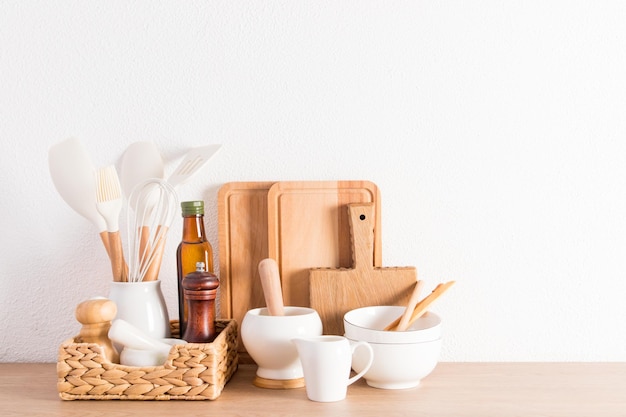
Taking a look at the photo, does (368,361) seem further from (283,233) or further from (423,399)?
(283,233)

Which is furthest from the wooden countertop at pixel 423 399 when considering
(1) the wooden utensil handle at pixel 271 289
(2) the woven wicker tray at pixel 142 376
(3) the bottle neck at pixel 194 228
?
(3) the bottle neck at pixel 194 228

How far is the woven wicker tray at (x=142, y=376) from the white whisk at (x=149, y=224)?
15 centimetres

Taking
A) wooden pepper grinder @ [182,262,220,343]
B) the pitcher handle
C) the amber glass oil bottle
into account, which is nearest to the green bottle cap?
the amber glass oil bottle

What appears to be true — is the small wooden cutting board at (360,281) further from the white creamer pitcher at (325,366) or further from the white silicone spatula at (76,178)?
the white silicone spatula at (76,178)

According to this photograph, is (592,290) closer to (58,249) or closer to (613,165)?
(613,165)

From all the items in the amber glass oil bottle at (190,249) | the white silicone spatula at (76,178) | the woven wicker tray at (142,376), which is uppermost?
the white silicone spatula at (76,178)

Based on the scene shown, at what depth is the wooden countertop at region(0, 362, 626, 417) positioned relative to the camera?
920mm

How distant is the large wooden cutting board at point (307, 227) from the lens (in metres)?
1.15

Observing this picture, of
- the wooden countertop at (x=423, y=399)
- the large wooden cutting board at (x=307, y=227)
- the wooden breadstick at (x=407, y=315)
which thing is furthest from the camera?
the large wooden cutting board at (x=307, y=227)

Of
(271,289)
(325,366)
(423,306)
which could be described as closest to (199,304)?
(271,289)

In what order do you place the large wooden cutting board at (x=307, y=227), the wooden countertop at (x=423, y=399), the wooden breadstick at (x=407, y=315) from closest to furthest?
the wooden countertop at (x=423, y=399) < the wooden breadstick at (x=407, y=315) < the large wooden cutting board at (x=307, y=227)

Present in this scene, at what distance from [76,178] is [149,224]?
135mm

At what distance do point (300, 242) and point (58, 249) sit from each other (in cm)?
42

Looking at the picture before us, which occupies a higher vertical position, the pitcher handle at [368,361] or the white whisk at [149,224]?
the white whisk at [149,224]
